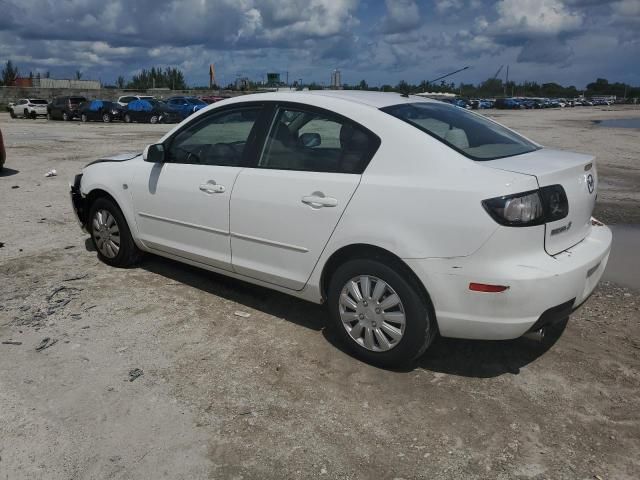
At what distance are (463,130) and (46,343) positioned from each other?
3.27 meters

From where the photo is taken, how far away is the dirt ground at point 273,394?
2.80 m

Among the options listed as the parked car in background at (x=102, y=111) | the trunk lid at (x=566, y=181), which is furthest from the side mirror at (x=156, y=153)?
the parked car in background at (x=102, y=111)

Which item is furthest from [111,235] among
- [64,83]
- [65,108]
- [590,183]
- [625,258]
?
[64,83]

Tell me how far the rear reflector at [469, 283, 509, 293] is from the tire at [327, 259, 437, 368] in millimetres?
318

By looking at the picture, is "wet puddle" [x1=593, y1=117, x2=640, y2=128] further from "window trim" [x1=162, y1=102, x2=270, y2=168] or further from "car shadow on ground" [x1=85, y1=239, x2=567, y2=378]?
"window trim" [x1=162, y1=102, x2=270, y2=168]

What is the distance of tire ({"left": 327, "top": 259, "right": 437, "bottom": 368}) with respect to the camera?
338cm

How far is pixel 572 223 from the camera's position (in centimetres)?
346

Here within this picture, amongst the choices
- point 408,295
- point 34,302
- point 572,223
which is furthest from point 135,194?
point 572,223

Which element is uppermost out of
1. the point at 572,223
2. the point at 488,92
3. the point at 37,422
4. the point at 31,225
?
the point at 488,92

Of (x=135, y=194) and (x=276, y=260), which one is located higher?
(x=135, y=194)

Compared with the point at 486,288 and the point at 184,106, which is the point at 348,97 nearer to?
the point at 486,288

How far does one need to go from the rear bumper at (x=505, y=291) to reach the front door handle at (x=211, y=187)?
5.47 ft

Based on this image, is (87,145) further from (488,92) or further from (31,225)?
(488,92)

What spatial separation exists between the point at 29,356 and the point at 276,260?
1.79 metres
